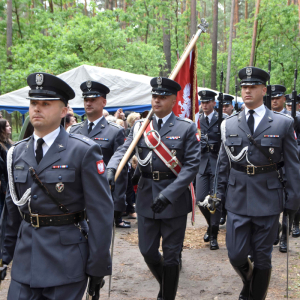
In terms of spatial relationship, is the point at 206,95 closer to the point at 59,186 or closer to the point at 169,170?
the point at 169,170

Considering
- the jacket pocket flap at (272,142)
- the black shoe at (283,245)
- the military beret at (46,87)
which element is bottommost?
the black shoe at (283,245)

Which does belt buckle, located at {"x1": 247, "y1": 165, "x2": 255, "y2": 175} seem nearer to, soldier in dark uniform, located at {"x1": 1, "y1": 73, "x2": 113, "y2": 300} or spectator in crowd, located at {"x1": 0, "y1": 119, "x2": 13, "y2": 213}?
soldier in dark uniform, located at {"x1": 1, "y1": 73, "x2": 113, "y2": 300}

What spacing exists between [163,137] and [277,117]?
1215mm

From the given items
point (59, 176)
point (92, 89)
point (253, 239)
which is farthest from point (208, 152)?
point (59, 176)

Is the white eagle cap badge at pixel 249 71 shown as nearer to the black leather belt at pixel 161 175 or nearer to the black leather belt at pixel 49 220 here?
the black leather belt at pixel 161 175

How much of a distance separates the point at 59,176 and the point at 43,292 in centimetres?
72

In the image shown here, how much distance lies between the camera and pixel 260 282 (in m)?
4.33

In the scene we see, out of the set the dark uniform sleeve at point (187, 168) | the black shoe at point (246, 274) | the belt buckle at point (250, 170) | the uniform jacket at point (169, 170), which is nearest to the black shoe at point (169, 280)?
the uniform jacket at point (169, 170)

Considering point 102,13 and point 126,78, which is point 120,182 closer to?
point 126,78

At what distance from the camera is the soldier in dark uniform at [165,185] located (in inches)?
174

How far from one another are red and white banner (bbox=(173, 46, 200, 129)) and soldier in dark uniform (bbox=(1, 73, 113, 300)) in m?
2.67

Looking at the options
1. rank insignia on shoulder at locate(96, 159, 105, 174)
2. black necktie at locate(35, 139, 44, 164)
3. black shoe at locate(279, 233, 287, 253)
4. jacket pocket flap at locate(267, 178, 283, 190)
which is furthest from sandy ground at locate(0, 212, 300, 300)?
black necktie at locate(35, 139, 44, 164)

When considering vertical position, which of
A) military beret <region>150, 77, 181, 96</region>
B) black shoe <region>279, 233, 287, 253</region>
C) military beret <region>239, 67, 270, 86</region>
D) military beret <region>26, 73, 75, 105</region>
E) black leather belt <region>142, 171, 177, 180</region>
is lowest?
→ black shoe <region>279, 233, 287, 253</region>

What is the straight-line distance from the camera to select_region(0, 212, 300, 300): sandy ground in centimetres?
507
